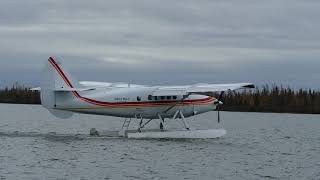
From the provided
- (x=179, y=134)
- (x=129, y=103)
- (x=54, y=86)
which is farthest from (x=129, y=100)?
→ (x=54, y=86)

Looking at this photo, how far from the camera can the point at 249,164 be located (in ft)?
84.8

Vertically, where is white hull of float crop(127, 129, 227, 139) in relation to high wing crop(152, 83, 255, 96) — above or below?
below

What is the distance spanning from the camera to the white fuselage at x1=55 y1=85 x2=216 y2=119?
33000 mm

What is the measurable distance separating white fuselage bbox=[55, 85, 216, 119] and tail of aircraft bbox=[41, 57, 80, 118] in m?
0.07

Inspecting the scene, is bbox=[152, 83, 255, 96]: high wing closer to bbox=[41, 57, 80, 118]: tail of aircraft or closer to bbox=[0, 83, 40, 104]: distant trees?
bbox=[41, 57, 80, 118]: tail of aircraft

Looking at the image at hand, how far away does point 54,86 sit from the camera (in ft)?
108

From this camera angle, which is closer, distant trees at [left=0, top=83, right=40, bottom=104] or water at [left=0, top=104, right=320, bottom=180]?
water at [left=0, top=104, right=320, bottom=180]

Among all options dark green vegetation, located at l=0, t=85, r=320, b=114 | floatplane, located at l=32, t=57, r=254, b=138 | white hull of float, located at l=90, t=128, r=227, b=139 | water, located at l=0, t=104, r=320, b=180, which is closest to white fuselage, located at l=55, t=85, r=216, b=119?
floatplane, located at l=32, t=57, r=254, b=138

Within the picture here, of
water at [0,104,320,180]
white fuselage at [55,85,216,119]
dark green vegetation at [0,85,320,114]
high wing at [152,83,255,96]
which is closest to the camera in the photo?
water at [0,104,320,180]

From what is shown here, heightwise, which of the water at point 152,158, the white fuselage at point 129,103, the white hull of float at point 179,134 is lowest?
the water at point 152,158

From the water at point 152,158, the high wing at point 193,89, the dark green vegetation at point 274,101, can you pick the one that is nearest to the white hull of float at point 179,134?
the water at point 152,158

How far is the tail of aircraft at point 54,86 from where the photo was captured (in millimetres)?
32812

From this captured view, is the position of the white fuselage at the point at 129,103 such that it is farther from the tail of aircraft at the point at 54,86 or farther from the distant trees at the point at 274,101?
the distant trees at the point at 274,101

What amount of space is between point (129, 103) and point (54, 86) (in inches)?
131
